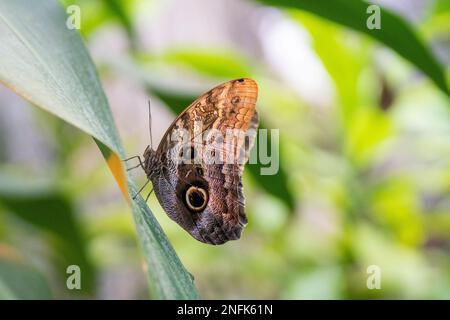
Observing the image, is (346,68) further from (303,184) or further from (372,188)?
(303,184)

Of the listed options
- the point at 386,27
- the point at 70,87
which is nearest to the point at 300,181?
the point at 386,27

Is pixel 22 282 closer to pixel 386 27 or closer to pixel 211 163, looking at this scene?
pixel 211 163

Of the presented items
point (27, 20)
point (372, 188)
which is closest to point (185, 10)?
point (372, 188)

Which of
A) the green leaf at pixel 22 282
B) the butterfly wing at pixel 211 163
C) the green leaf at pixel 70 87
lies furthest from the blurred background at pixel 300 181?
the green leaf at pixel 70 87

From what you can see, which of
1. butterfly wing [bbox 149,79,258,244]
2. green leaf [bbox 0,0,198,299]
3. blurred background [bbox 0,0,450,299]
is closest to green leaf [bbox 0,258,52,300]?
blurred background [bbox 0,0,450,299]

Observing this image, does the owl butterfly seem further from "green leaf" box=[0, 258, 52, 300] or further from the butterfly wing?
"green leaf" box=[0, 258, 52, 300]

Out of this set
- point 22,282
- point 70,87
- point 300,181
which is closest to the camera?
point 70,87

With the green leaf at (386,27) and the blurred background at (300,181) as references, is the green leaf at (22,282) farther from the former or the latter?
the green leaf at (386,27)
